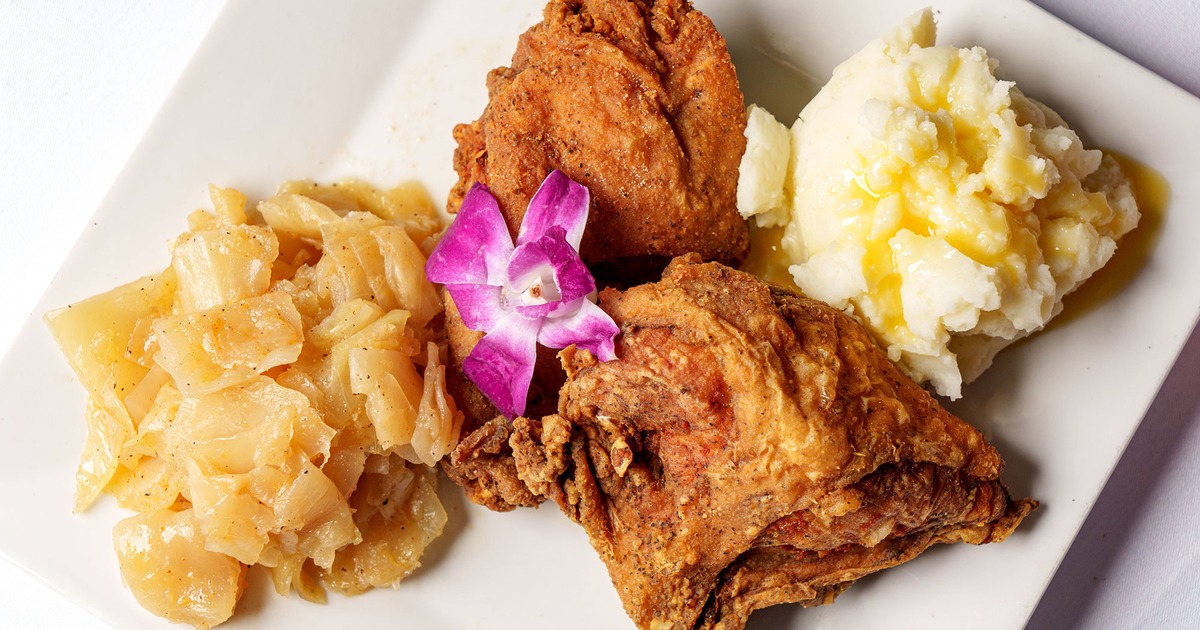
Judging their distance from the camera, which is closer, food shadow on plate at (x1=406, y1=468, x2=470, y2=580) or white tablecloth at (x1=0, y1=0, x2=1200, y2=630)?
food shadow on plate at (x1=406, y1=468, x2=470, y2=580)

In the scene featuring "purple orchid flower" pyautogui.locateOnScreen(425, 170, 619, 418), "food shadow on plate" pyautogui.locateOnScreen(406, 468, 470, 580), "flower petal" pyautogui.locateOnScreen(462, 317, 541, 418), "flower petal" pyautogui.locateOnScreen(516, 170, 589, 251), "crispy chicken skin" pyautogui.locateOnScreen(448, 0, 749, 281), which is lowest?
"food shadow on plate" pyautogui.locateOnScreen(406, 468, 470, 580)

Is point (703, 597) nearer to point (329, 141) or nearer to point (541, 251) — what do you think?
point (541, 251)

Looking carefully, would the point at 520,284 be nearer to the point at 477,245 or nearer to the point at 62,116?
the point at 477,245

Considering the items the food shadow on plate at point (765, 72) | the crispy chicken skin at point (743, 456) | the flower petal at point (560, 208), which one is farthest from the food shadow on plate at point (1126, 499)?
the flower petal at point (560, 208)

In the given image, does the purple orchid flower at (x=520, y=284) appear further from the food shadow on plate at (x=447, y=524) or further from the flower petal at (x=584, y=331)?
the food shadow on plate at (x=447, y=524)

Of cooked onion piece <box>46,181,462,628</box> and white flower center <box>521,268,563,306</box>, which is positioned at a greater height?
white flower center <box>521,268,563,306</box>

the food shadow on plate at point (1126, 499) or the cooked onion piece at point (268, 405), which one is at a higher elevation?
the food shadow on plate at point (1126, 499)

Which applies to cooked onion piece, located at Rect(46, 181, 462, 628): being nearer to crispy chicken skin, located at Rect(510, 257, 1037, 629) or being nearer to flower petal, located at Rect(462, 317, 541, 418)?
flower petal, located at Rect(462, 317, 541, 418)

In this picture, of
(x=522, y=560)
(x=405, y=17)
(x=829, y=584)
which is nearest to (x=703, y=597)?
(x=829, y=584)

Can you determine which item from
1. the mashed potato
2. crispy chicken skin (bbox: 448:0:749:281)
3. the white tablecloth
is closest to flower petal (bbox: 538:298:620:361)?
crispy chicken skin (bbox: 448:0:749:281)
